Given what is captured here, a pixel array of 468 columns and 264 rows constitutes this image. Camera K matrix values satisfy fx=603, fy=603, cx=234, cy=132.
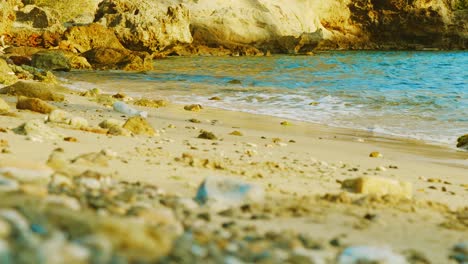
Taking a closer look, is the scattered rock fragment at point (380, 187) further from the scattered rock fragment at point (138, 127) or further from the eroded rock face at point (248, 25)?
the eroded rock face at point (248, 25)

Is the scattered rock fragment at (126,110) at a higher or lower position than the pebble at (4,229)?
lower

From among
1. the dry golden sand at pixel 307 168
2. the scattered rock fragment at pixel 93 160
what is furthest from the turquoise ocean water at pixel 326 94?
the scattered rock fragment at pixel 93 160

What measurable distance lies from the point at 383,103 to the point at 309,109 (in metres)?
1.46

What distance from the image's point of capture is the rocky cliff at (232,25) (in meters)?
21.0

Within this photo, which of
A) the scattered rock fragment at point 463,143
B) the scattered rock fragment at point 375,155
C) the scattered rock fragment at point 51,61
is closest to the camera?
the scattered rock fragment at point 375,155

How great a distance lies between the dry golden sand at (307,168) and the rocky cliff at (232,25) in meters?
12.1

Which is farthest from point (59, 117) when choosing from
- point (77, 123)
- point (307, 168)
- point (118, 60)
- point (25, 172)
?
point (118, 60)

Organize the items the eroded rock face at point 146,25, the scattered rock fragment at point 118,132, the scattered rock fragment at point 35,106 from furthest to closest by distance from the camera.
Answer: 1. the eroded rock face at point 146,25
2. the scattered rock fragment at point 35,106
3. the scattered rock fragment at point 118,132

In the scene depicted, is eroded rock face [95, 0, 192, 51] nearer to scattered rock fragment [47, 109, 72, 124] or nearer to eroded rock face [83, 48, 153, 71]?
eroded rock face [83, 48, 153, 71]

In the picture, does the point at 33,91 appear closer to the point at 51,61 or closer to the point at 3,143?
the point at 3,143

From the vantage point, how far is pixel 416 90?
11805 mm

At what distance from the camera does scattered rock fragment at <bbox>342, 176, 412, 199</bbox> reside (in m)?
3.18

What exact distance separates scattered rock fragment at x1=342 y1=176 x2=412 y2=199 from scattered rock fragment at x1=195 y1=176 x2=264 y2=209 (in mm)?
802

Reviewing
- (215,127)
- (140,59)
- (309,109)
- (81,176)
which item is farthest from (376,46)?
(81,176)
